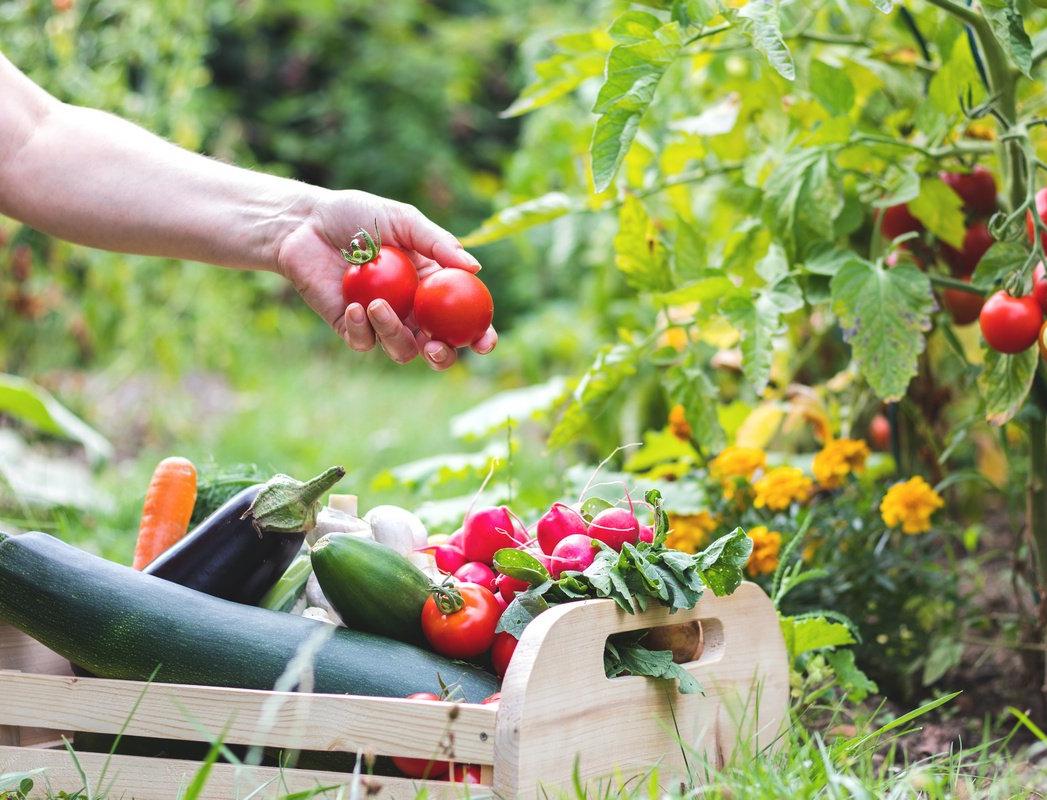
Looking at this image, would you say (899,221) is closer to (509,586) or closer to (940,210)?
(940,210)

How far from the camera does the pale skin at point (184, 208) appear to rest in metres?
1.76

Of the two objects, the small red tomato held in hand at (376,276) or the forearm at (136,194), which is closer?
the small red tomato held in hand at (376,276)

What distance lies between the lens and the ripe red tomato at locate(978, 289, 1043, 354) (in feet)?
5.57

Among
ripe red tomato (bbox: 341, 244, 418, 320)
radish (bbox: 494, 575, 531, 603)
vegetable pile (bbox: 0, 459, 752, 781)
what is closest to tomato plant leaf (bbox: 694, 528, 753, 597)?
vegetable pile (bbox: 0, 459, 752, 781)

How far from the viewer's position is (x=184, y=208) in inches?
73.8

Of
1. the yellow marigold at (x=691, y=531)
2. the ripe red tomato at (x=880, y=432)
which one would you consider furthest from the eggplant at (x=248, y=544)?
the ripe red tomato at (x=880, y=432)

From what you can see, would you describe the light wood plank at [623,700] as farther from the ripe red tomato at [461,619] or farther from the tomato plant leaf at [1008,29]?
the tomato plant leaf at [1008,29]

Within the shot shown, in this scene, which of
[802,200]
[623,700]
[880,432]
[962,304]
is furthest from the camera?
[880,432]

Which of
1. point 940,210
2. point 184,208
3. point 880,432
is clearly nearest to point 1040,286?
point 940,210

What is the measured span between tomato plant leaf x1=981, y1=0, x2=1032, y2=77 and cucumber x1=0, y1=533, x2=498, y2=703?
46.2 inches

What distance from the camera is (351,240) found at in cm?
175

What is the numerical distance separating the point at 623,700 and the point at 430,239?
77cm

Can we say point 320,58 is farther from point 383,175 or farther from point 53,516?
point 53,516

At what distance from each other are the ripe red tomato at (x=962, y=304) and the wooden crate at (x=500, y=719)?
34.8 inches
